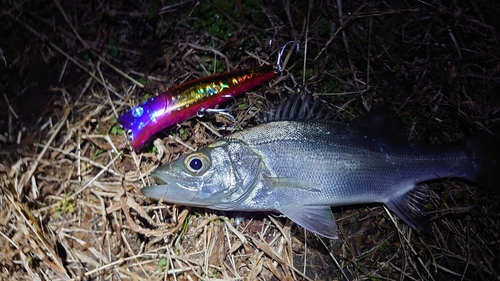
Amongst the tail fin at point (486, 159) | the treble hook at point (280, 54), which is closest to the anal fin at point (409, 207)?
the tail fin at point (486, 159)

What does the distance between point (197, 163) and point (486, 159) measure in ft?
A: 6.65

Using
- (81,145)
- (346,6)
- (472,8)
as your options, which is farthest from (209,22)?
(472,8)

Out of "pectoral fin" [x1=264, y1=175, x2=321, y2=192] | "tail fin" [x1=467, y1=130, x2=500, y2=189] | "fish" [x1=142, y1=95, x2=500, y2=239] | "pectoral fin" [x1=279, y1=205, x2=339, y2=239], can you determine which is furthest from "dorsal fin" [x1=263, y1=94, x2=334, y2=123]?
"tail fin" [x1=467, y1=130, x2=500, y2=189]

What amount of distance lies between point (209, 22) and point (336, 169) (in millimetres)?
1512

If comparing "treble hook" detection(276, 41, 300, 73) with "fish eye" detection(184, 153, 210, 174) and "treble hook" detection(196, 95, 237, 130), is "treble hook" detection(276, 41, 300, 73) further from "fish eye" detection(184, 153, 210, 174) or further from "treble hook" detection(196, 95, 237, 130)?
"fish eye" detection(184, 153, 210, 174)

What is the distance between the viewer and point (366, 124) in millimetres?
2877

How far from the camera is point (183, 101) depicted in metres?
2.84

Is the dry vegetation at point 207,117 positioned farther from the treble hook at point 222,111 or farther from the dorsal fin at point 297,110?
the dorsal fin at point 297,110

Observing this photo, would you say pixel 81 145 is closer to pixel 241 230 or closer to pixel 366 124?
pixel 241 230

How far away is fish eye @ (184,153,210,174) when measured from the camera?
2.58 meters

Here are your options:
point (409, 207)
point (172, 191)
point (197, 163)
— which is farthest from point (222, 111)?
point (409, 207)

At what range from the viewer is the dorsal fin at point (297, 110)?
2830 mm

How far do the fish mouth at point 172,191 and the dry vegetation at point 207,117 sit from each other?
33 cm

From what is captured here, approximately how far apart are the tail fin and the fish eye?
6.10 feet
